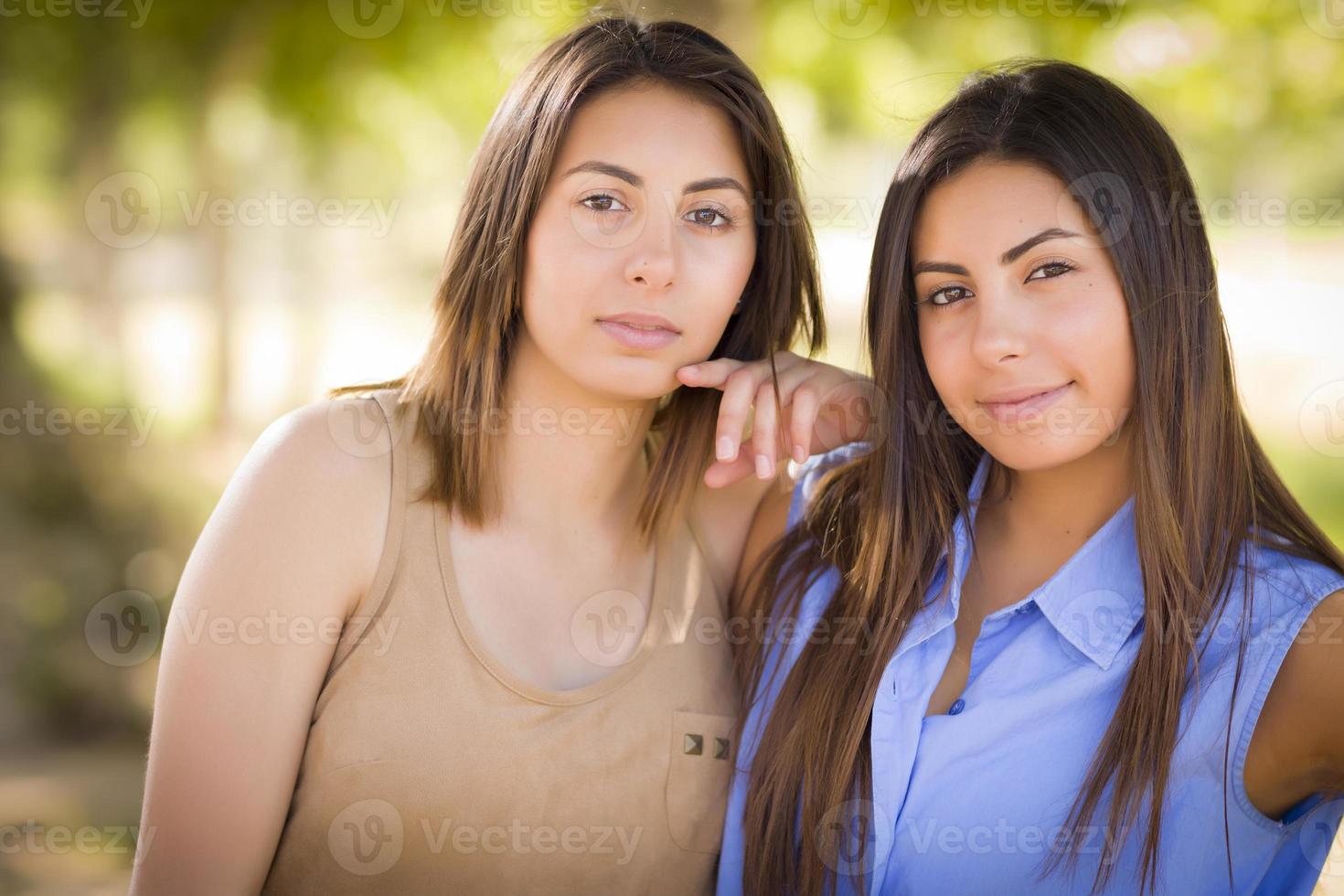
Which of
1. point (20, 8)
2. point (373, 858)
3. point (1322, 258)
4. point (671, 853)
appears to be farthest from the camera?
point (1322, 258)

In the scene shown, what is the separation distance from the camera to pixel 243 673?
85.7 inches

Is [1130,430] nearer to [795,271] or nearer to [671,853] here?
[795,271]

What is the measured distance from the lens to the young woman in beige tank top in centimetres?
221

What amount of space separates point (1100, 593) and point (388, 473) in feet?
4.81

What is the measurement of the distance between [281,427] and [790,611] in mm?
1174

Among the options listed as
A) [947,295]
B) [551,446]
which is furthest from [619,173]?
[947,295]

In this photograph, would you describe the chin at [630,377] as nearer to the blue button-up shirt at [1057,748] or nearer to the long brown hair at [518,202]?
the long brown hair at [518,202]

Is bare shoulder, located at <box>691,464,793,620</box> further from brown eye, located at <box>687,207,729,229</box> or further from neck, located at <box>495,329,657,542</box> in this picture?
brown eye, located at <box>687,207,729,229</box>

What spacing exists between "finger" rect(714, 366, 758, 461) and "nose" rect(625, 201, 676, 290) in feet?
1.01

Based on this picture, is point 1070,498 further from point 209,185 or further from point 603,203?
point 209,185

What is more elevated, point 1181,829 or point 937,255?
point 937,255

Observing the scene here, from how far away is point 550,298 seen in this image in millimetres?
2381

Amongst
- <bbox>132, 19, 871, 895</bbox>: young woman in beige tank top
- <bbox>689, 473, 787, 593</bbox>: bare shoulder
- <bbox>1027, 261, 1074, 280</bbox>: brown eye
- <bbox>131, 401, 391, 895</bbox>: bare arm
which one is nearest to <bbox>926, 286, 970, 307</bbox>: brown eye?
<bbox>1027, 261, 1074, 280</bbox>: brown eye

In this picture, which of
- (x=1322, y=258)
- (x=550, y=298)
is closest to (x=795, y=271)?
(x=550, y=298)
